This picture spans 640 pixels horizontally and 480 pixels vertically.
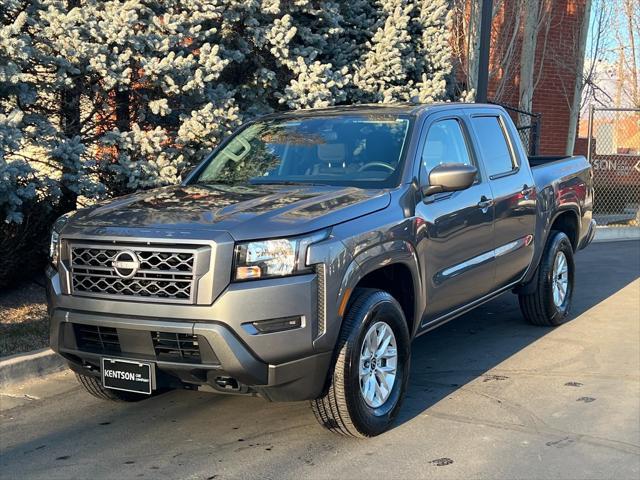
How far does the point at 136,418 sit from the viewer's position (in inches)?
199

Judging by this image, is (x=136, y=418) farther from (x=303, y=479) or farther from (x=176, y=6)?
(x=176, y=6)

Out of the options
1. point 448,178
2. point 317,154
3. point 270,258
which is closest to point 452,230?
point 448,178

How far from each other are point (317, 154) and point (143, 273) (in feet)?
5.89

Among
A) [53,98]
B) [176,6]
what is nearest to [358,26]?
[176,6]

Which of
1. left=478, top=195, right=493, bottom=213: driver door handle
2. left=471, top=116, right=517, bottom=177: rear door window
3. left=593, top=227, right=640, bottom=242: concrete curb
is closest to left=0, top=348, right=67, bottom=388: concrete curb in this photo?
left=478, top=195, right=493, bottom=213: driver door handle

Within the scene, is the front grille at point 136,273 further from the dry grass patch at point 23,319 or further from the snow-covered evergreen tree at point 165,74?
the snow-covered evergreen tree at point 165,74

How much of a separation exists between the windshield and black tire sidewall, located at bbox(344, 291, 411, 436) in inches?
33.1

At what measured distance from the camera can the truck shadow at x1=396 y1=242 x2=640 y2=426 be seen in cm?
555

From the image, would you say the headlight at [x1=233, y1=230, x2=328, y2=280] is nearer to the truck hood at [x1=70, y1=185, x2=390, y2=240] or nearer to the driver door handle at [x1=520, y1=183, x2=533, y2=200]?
the truck hood at [x1=70, y1=185, x2=390, y2=240]

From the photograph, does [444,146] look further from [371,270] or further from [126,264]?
[126,264]

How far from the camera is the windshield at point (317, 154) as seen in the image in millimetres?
5199

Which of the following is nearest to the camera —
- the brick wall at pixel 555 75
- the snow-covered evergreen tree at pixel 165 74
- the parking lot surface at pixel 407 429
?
the parking lot surface at pixel 407 429

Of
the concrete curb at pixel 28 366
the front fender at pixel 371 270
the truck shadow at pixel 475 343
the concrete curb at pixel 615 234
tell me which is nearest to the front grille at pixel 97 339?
the front fender at pixel 371 270

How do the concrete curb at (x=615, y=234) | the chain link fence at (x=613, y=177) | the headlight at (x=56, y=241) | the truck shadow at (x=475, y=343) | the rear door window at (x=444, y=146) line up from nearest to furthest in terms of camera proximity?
the headlight at (x=56, y=241)
the rear door window at (x=444, y=146)
the truck shadow at (x=475, y=343)
the concrete curb at (x=615, y=234)
the chain link fence at (x=613, y=177)
